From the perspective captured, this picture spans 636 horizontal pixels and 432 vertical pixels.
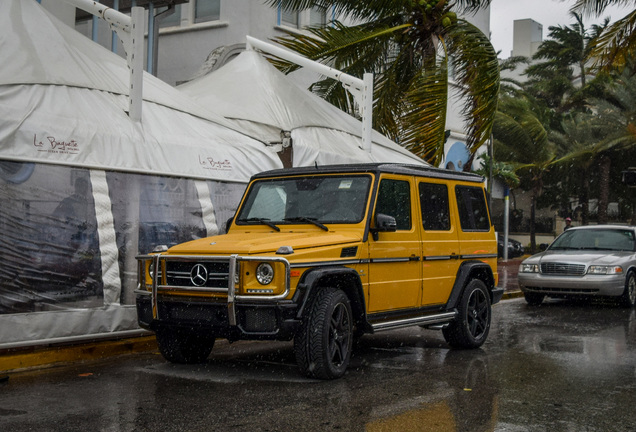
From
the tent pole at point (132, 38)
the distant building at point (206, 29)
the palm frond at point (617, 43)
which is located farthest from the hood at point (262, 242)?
the distant building at point (206, 29)

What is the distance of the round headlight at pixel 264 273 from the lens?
691 cm

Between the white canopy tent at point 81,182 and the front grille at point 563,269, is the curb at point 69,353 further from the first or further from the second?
the front grille at point 563,269

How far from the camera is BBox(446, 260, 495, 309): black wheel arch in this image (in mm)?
9172

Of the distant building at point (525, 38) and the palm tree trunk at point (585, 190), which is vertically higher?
the distant building at point (525, 38)

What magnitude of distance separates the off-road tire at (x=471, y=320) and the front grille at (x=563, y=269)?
5430 millimetres

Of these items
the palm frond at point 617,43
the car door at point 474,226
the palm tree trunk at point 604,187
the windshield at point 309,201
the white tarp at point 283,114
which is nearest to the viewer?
the windshield at point 309,201

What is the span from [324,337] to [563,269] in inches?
353

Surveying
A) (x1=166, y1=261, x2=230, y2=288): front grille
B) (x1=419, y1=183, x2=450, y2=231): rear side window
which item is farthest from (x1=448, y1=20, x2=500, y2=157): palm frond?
(x1=166, y1=261, x2=230, y2=288): front grille

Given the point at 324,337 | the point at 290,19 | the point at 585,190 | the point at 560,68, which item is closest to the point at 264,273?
the point at 324,337

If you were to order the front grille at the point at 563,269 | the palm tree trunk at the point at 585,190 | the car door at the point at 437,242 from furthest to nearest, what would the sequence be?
the palm tree trunk at the point at 585,190 < the front grille at the point at 563,269 < the car door at the point at 437,242

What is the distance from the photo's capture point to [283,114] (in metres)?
13.0

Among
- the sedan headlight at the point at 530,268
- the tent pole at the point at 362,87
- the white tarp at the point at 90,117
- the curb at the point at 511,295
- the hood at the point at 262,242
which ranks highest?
the tent pole at the point at 362,87

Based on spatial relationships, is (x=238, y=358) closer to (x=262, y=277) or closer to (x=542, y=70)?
(x=262, y=277)

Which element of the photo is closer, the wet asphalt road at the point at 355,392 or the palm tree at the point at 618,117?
the wet asphalt road at the point at 355,392
